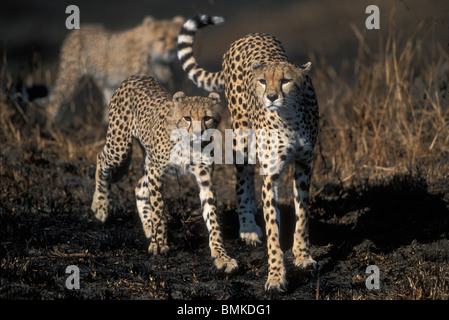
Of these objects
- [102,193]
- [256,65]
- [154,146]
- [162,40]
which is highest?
[162,40]

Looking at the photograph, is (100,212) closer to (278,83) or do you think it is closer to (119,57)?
(278,83)

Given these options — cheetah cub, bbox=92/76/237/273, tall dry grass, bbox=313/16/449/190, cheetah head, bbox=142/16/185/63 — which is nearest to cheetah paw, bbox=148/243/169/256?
cheetah cub, bbox=92/76/237/273

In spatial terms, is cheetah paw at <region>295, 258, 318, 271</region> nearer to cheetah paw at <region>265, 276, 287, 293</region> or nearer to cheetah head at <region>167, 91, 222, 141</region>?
cheetah paw at <region>265, 276, 287, 293</region>

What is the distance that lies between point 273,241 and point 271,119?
2.49 feet

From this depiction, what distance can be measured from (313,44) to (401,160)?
21.4 ft

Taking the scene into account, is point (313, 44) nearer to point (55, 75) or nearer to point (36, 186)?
point (55, 75)

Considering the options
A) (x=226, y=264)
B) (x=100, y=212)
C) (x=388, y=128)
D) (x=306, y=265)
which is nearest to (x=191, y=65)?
(x=100, y=212)

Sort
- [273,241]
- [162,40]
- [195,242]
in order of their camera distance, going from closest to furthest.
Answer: [273,241]
[195,242]
[162,40]

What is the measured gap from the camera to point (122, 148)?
17.4 ft

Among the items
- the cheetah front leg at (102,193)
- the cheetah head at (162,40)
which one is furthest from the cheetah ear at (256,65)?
the cheetah head at (162,40)

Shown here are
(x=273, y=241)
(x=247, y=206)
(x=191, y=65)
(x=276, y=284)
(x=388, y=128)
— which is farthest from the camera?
(x=388, y=128)

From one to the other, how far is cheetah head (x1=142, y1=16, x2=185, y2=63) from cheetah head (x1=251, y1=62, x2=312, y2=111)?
4.51 metres

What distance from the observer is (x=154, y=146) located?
4.84 metres
